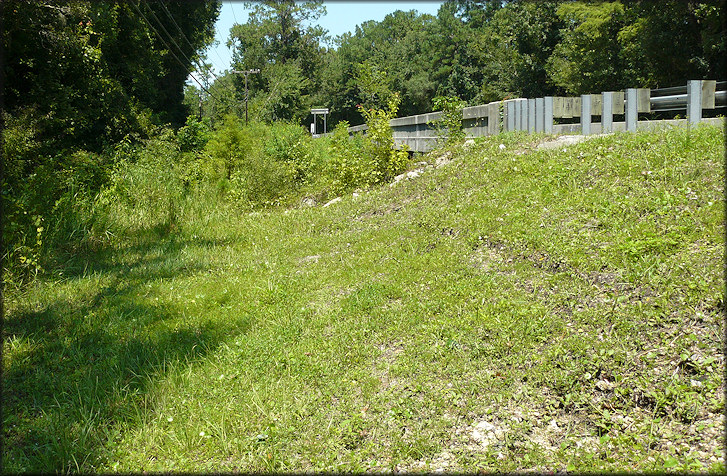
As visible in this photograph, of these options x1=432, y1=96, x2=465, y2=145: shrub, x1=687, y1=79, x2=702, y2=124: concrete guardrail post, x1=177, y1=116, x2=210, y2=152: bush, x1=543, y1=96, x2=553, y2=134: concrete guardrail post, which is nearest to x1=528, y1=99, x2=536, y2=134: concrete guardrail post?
x1=543, y1=96, x2=553, y2=134: concrete guardrail post

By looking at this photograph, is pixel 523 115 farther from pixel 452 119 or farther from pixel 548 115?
pixel 452 119

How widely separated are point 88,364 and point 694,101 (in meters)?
9.16

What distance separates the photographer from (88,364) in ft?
17.0

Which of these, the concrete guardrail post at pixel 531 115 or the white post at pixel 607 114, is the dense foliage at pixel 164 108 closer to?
the concrete guardrail post at pixel 531 115

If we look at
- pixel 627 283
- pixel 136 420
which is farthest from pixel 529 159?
pixel 136 420

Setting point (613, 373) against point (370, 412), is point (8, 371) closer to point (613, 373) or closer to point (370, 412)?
point (370, 412)

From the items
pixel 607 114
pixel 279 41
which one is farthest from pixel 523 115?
pixel 279 41

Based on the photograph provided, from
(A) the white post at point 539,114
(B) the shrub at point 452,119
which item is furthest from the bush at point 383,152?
(A) the white post at point 539,114

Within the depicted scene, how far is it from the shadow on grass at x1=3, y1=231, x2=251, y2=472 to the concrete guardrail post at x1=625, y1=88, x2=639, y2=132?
7.56 meters

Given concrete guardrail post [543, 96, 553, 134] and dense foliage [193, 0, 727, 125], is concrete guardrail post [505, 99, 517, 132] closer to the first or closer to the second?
concrete guardrail post [543, 96, 553, 134]

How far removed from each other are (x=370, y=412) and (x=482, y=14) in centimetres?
7227

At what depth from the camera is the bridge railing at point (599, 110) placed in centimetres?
911

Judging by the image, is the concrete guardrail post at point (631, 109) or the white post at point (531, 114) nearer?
the concrete guardrail post at point (631, 109)

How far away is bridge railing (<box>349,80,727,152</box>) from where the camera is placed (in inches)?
359
